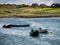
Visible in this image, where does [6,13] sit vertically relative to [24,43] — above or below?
below

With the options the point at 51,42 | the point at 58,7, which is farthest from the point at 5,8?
the point at 51,42

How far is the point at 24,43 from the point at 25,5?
82848mm

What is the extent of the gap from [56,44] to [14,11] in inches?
2864

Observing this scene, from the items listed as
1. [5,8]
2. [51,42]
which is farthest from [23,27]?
[5,8]

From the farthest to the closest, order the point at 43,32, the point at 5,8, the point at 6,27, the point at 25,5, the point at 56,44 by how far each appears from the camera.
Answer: the point at 25,5 < the point at 5,8 < the point at 6,27 < the point at 43,32 < the point at 56,44

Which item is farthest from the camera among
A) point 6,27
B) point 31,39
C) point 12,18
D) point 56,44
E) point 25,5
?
point 25,5

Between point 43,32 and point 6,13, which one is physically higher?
point 43,32

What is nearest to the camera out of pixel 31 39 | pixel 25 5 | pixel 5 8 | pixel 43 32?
pixel 31 39

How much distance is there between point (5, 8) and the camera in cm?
10806

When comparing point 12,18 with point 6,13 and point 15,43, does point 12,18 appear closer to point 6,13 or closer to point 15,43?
point 6,13

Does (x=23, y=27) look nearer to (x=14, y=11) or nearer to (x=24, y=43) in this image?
(x=24, y=43)

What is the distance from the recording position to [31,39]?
4547 centimetres

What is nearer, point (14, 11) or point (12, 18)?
point (12, 18)

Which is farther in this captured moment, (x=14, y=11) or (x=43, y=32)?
(x=14, y=11)
